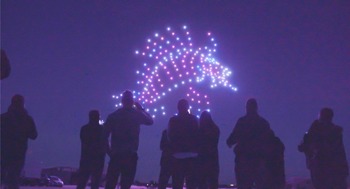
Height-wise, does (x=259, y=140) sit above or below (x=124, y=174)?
above

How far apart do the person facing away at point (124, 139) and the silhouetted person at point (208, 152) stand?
1315 mm

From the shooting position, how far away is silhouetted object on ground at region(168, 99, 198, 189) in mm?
6285

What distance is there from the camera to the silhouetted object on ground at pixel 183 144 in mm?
6285

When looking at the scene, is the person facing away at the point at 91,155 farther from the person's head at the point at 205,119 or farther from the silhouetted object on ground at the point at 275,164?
the silhouetted object on ground at the point at 275,164

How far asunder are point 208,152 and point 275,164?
1.12 m

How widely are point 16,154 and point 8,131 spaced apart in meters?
0.39

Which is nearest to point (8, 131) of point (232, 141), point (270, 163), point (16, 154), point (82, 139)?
point (16, 154)

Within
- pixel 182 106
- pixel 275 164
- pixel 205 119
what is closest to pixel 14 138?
pixel 182 106

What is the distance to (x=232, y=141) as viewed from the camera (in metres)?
6.46

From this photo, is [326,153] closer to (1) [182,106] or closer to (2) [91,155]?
(1) [182,106]

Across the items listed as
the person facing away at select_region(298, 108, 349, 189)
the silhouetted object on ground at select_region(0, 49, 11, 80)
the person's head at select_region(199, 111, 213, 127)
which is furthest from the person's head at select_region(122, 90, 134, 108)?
the person facing away at select_region(298, 108, 349, 189)

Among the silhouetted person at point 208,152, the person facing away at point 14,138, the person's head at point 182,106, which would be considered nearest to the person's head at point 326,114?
the silhouetted person at point 208,152

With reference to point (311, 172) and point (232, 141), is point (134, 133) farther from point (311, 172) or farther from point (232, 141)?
point (311, 172)

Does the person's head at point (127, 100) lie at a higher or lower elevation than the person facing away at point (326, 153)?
higher
